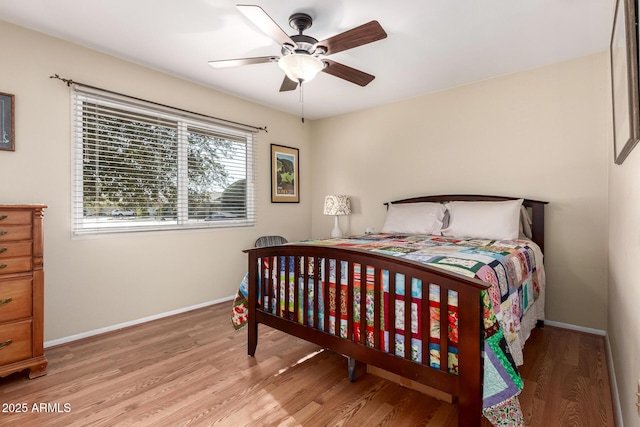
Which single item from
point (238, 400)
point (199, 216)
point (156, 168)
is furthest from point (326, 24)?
point (238, 400)

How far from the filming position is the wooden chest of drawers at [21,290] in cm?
194

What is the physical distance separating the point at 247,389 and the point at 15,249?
164cm

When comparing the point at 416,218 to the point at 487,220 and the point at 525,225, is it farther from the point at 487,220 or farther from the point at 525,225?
the point at 525,225

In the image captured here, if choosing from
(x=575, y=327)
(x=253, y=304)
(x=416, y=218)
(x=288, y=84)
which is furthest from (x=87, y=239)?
(x=575, y=327)

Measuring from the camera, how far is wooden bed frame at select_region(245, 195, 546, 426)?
138cm

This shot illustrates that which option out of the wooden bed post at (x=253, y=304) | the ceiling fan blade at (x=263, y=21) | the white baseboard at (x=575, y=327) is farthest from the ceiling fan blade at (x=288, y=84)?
the white baseboard at (x=575, y=327)

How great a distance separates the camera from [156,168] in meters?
3.09

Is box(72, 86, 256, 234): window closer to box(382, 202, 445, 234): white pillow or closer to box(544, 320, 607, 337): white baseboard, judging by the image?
box(382, 202, 445, 234): white pillow

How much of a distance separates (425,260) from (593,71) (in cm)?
242

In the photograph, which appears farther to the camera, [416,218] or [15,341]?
[416,218]

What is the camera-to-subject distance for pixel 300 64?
2.06 meters

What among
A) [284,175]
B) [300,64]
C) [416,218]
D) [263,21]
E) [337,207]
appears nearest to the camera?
[263,21]

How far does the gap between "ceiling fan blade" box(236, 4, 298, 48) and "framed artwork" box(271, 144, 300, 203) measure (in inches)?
89.5

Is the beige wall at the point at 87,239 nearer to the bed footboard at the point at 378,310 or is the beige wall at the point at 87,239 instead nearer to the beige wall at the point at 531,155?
the bed footboard at the point at 378,310
